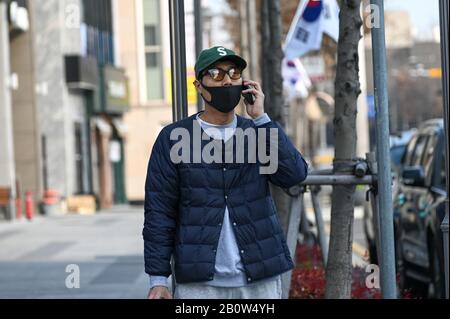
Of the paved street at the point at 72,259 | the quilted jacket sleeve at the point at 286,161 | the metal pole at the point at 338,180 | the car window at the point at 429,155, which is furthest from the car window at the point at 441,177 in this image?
the quilted jacket sleeve at the point at 286,161

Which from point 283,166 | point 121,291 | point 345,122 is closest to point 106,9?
point 121,291

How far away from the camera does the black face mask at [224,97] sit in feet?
15.2

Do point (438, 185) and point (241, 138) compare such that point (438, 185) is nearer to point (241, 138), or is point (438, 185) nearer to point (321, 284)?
point (321, 284)

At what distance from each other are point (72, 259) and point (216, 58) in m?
11.2

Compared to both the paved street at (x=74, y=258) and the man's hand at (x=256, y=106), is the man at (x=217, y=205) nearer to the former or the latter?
the man's hand at (x=256, y=106)

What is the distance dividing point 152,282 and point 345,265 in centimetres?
287

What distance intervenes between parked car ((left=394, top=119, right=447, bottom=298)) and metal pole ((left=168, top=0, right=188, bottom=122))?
4.31 m

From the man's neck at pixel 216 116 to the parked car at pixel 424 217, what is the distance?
512 cm

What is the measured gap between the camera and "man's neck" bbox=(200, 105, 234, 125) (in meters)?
4.71

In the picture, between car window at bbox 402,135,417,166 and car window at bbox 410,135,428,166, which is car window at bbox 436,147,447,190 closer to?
car window at bbox 410,135,428,166

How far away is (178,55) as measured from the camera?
5824 millimetres

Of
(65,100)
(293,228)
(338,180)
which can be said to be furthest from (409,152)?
(65,100)

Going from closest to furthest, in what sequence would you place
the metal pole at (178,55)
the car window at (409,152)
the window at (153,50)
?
1. the metal pole at (178,55)
2. the car window at (409,152)
3. the window at (153,50)

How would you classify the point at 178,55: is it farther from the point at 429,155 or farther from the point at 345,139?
the point at 429,155
